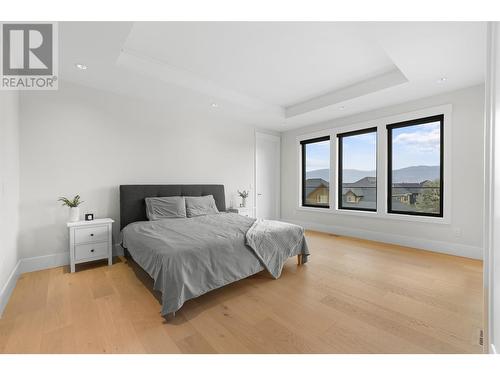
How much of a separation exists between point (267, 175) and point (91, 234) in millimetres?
3873

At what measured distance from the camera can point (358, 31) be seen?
230 cm

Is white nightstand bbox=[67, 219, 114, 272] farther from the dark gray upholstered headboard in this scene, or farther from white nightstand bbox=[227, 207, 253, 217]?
white nightstand bbox=[227, 207, 253, 217]

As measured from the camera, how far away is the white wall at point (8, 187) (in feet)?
6.62

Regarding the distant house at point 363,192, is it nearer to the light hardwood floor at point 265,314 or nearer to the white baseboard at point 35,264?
the light hardwood floor at point 265,314

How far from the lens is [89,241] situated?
9.36 ft

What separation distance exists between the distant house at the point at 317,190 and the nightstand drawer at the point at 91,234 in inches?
171

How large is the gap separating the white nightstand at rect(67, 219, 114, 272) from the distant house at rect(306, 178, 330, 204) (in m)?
4.31

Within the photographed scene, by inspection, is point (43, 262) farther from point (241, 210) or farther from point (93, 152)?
point (241, 210)

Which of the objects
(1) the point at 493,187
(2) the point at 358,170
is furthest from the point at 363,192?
(1) the point at 493,187

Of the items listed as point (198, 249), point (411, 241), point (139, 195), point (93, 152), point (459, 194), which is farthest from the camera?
point (411, 241)

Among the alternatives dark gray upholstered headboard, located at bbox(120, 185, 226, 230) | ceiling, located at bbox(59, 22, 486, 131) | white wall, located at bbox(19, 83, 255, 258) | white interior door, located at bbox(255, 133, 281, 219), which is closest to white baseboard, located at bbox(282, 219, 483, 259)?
white interior door, located at bbox(255, 133, 281, 219)

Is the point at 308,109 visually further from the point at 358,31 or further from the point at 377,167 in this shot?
the point at 358,31
